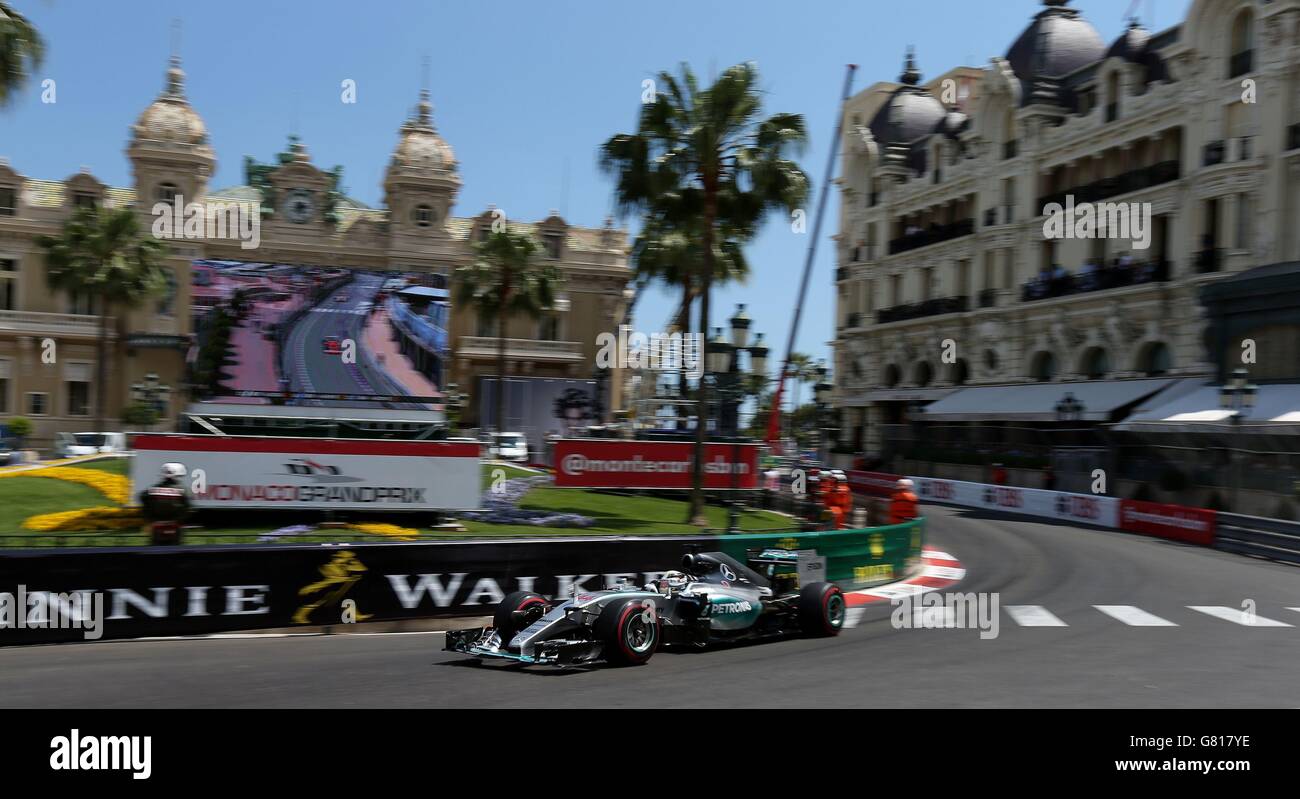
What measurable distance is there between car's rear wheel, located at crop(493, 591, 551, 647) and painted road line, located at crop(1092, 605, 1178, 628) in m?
8.90

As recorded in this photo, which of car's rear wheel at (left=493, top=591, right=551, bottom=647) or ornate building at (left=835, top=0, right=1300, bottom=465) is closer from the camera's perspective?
car's rear wheel at (left=493, top=591, right=551, bottom=647)

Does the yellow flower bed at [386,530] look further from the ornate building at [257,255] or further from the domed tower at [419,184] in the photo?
the domed tower at [419,184]

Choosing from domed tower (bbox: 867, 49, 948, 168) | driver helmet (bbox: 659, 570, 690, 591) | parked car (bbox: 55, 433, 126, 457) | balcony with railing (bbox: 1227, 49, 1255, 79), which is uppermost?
domed tower (bbox: 867, 49, 948, 168)

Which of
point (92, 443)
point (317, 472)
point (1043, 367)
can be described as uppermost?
point (1043, 367)

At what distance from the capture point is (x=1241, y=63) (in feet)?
124

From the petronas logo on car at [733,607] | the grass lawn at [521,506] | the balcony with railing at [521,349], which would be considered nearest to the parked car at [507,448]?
the grass lawn at [521,506]

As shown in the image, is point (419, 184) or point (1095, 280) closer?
point (1095, 280)

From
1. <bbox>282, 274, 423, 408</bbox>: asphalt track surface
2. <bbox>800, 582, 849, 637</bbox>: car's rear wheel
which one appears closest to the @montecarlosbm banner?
<bbox>282, 274, 423, 408</bbox>: asphalt track surface

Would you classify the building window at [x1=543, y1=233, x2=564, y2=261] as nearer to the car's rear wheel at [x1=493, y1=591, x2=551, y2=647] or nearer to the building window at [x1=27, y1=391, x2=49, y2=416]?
the building window at [x1=27, y1=391, x2=49, y2=416]

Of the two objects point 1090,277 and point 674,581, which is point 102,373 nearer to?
point 1090,277

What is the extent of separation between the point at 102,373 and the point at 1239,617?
50.5 meters

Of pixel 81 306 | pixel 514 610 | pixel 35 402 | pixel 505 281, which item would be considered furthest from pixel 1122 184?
pixel 35 402

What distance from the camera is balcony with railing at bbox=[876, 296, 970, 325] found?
54344mm
